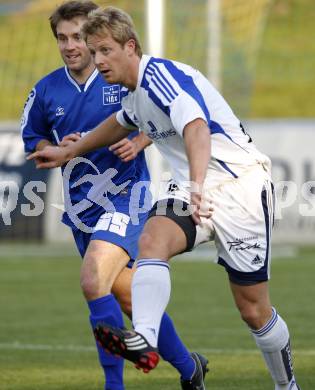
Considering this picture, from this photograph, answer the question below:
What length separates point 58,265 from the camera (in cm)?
1594

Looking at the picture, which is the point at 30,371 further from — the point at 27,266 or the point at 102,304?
the point at 27,266

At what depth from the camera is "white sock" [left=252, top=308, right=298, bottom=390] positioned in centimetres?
659

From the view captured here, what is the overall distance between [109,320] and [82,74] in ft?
5.36

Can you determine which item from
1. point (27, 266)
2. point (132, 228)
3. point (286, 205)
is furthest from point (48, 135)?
point (286, 205)

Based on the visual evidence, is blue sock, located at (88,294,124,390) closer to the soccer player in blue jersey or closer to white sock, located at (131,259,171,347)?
the soccer player in blue jersey

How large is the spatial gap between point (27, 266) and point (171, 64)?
984 centimetres

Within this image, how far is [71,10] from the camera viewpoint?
7.16m

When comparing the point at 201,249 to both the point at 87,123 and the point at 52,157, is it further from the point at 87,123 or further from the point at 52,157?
the point at 52,157

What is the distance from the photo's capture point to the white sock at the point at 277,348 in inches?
259

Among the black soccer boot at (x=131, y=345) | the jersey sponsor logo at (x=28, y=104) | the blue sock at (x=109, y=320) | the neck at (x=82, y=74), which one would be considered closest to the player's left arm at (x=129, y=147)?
the neck at (x=82, y=74)

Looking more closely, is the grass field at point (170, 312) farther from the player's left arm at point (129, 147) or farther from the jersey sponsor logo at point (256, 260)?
the player's left arm at point (129, 147)

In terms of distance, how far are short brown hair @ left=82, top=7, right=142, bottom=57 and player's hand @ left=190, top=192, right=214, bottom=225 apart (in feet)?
3.07

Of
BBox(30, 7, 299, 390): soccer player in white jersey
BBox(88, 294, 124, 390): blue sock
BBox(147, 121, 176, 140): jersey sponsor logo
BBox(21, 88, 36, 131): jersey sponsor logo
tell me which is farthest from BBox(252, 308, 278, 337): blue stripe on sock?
BBox(21, 88, 36, 131): jersey sponsor logo

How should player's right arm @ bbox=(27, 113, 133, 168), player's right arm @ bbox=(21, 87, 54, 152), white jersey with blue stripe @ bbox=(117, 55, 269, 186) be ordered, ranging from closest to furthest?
1. white jersey with blue stripe @ bbox=(117, 55, 269, 186)
2. player's right arm @ bbox=(27, 113, 133, 168)
3. player's right arm @ bbox=(21, 87, 54, 152)
